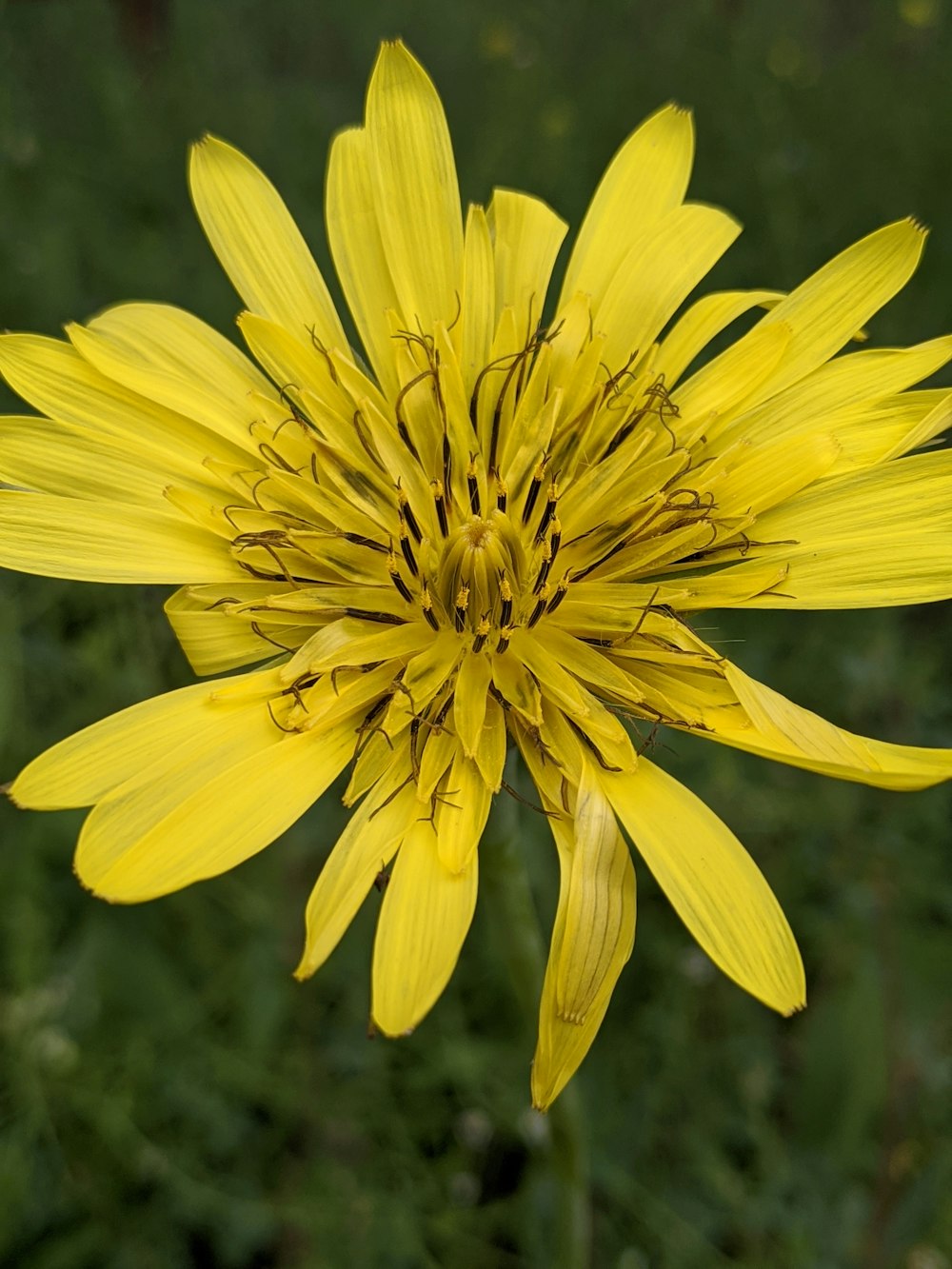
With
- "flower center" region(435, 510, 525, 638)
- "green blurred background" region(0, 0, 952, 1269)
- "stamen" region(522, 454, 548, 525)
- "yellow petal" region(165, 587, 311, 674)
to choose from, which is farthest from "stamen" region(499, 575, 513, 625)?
"green blurred background" region(0, 0, 952, 1269)

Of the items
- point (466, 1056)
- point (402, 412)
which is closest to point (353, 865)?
point (402, 412)

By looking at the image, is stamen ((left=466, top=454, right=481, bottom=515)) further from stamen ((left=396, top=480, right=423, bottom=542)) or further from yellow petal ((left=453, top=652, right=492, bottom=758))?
yellow petal ((left=453, top=652, right=492, bottom=758))

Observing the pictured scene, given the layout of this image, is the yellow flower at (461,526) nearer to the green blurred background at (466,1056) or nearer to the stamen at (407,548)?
the stamen at (407,548)

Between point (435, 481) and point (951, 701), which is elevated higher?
point (435, 481)

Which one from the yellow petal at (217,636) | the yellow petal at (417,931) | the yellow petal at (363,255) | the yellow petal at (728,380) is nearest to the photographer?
the yellow petal at (417,931)

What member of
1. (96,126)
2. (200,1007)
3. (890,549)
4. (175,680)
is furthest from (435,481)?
(96,126)

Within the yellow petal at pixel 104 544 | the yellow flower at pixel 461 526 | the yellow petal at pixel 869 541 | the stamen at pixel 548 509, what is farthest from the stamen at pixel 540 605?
the yellow petal at pixel 104 544

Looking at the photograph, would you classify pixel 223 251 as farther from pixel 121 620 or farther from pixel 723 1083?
pixel 723 1083

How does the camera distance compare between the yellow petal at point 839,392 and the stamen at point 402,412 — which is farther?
the stamen at point 402,412
